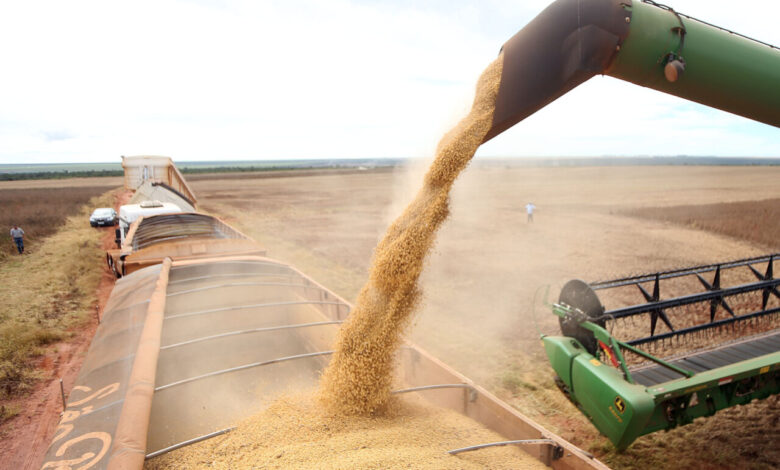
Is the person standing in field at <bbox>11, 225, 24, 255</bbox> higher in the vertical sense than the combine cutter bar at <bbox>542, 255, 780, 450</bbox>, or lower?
higher

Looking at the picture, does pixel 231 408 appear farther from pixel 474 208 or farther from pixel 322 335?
pixel 474 208

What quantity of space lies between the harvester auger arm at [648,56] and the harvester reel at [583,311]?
1764 mm

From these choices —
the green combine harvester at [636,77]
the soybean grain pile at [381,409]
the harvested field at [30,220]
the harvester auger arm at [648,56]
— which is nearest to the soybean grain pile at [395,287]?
the soybean grain pile at [381,409]

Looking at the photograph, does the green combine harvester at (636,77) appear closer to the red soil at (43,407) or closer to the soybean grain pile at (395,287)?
the soybean grain pile at (395,287)

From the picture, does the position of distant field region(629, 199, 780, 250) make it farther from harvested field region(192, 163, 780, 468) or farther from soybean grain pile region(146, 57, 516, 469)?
soybean grain pile region(146, 57, 516, 469)

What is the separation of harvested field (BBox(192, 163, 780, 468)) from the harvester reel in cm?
113

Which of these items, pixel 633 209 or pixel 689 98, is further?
pixel 633 209

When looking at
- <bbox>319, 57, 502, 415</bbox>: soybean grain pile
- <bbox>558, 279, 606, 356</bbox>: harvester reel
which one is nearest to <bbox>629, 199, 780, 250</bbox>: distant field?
<bbox>558, 279, 606, 356</bbox>: harvester reel


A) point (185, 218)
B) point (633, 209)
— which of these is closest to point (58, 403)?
point (185, 218)

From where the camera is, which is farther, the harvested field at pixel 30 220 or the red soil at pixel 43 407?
the harvested field at pixel 30 220

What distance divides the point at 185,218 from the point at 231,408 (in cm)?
664

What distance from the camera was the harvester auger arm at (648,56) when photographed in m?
2.42

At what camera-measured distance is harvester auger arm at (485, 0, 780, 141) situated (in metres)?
2.42

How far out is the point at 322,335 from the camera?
478 centimetres
